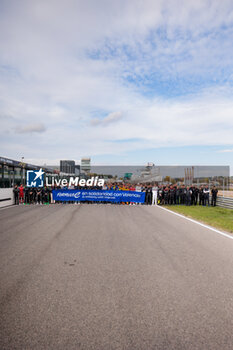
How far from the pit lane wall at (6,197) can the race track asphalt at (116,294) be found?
13.6 m

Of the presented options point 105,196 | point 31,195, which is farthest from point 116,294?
point 105,196

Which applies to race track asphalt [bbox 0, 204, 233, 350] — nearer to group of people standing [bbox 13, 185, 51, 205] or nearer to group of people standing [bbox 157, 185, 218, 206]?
group of people standing [bbox 157, 185, 218, 206]

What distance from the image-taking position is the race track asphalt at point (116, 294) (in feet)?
10.4

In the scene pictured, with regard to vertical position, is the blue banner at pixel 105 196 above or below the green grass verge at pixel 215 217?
above

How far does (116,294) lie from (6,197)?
63.5 ft

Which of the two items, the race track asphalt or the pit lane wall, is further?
the pit lane wall

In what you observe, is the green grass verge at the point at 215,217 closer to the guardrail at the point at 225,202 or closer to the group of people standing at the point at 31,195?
the guardrail at the point at 225,202

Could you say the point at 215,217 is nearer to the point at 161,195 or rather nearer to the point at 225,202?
the point at 225,202

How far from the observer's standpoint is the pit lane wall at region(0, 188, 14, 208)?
825 inches

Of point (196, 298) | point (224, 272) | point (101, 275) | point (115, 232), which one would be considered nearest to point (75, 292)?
point (101, 275)

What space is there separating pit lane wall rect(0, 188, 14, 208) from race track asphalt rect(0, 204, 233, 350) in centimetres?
1360

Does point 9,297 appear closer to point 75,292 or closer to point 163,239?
point 75,292

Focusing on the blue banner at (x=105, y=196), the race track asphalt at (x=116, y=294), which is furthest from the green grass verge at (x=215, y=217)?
the blue banner at (x=105, y=196)

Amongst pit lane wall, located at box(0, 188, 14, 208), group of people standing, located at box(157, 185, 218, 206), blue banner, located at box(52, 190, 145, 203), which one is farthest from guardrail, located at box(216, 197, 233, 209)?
pit lane wall, located at box(0, 188, 14, 208)
